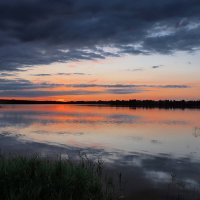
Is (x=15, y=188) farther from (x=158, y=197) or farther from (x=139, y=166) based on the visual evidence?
(x=139, y=166)

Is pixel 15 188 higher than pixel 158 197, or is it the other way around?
pixel 15 188

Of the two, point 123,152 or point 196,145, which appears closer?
point 123,152

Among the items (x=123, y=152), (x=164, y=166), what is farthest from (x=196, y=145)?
(x=164, y=166)

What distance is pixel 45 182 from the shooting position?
9766 millimetres

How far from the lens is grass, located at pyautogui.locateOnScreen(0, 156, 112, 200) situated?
9.09 metres

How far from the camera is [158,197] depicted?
37.6ft

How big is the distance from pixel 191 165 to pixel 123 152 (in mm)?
4970

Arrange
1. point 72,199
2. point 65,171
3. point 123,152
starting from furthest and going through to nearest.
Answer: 1. point 123,152
2. point 65,171
3. point 72,199

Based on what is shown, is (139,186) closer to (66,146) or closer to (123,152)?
(123,152)

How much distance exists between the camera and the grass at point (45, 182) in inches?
358

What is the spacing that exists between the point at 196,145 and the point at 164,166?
312 inches

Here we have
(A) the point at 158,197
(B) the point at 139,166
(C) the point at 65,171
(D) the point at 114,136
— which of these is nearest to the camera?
(C) the point at 65,171

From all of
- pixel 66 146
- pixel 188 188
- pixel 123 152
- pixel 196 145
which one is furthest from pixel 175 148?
pixel 188 188

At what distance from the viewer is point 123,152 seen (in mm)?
20219
